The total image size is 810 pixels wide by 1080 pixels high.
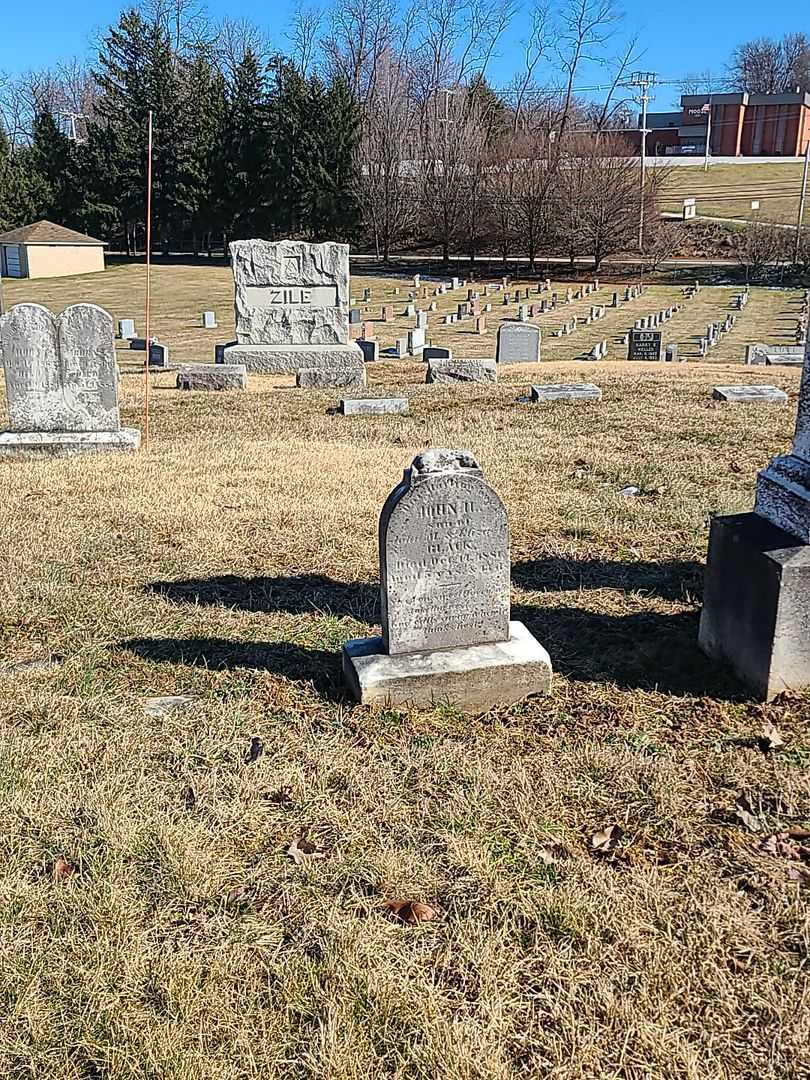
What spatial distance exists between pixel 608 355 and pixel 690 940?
22.3 m

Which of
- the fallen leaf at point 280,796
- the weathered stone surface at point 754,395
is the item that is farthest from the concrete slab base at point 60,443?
the weathered stone surface at point 754,395

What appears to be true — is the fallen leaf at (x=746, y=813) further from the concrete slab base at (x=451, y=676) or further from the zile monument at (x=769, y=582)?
the concrete slab base at (x=451, y=676)

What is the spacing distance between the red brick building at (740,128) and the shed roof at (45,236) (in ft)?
165

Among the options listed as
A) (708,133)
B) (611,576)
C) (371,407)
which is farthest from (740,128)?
(611,576)

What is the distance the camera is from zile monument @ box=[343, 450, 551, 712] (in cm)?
394

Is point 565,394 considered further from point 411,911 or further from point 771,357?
point 771,357

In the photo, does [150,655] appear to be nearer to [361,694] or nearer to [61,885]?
[361,694]

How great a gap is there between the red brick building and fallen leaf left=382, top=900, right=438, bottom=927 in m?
82.5

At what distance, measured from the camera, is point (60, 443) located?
29.9 feet

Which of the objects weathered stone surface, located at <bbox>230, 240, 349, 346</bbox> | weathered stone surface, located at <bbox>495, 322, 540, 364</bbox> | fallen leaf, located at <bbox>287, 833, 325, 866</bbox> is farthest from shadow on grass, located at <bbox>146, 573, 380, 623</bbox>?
weathered stone surface, located at <bbox>495, 322, 540, 364</bbox>

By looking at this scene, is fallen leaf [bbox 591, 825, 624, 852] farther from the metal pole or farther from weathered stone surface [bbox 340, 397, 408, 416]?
the metal pole

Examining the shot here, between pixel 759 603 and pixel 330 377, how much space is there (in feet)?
36.0

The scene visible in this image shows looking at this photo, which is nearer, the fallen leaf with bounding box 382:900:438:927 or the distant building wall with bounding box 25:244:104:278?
the fallen leaf with bounding box 382:900:438:927

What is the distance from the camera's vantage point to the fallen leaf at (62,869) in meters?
2.88
